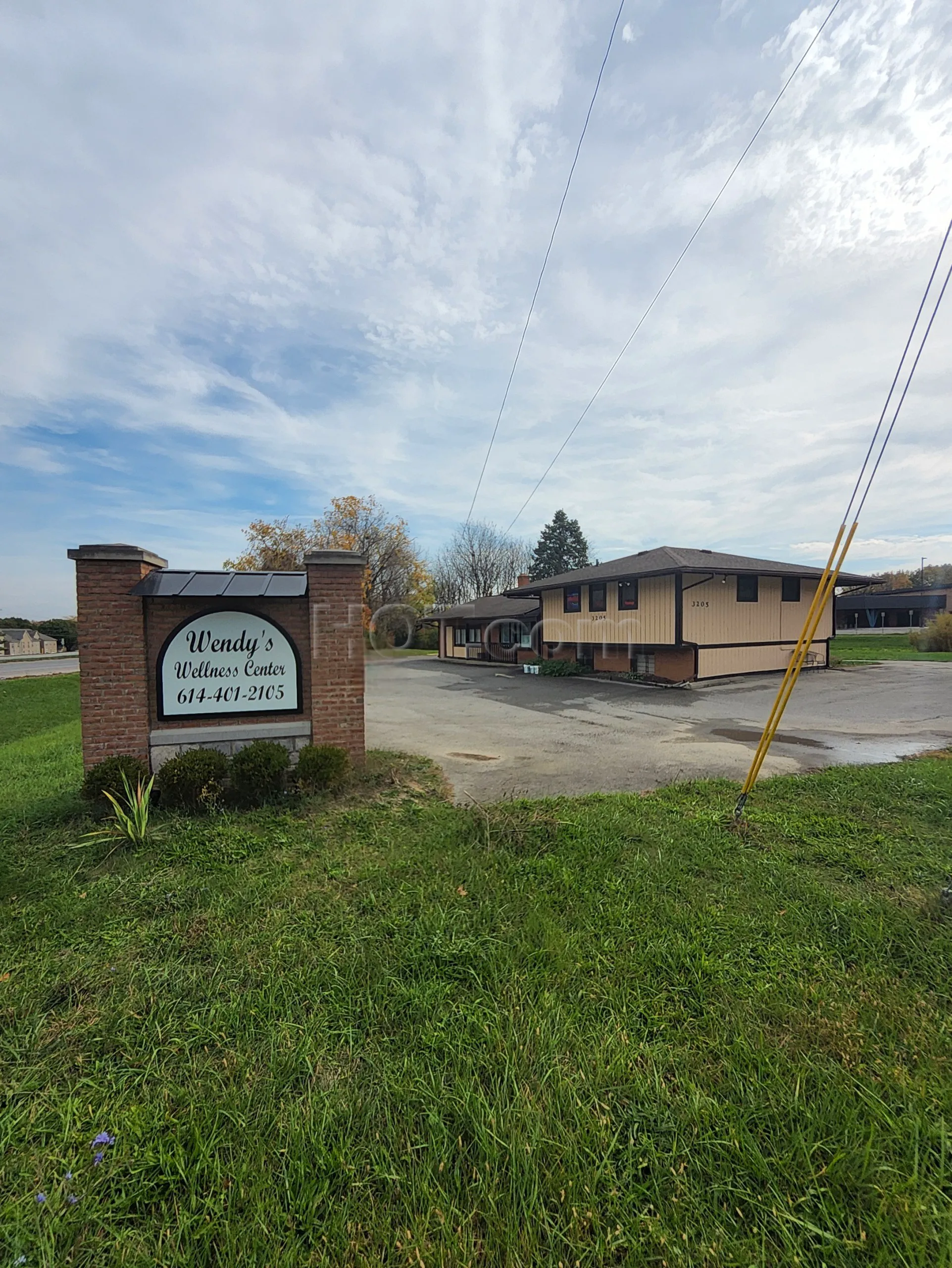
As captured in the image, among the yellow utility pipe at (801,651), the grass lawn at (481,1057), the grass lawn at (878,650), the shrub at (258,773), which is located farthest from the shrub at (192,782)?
the grass lawn at (878,650)

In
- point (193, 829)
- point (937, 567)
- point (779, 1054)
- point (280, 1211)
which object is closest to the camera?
point (280, 1211)

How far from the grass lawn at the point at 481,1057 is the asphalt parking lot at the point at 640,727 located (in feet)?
8.89

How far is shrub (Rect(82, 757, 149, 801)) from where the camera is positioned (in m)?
5.09

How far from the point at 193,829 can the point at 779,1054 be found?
4542mm

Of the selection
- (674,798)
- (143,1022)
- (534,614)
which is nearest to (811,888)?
(674,798)

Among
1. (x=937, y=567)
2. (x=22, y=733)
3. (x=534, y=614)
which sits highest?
(x=937, y=567)

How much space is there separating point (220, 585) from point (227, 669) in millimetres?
893

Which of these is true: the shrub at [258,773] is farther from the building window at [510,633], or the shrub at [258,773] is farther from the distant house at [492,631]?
the building window at [510,633]

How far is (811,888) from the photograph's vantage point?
144 inches

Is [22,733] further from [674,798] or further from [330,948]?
[674,798]

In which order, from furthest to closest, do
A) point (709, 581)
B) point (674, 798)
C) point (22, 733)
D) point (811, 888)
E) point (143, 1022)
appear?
point (709, 581)
point (22, 733)
point (674, 798)
point (811, 888)
point (143, 1022)

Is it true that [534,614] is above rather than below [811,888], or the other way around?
above

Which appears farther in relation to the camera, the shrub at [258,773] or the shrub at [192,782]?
the shrub at [258,773]

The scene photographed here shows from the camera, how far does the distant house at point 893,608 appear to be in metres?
43.4
